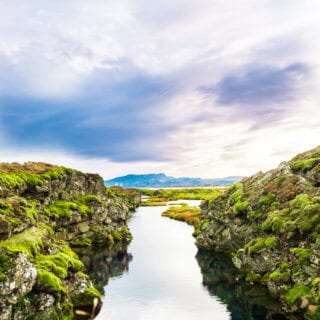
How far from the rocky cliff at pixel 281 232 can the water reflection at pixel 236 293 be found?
4.90 ft

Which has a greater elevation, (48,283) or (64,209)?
(64,209)

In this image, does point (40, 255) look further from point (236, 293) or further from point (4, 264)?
point (236, 293)

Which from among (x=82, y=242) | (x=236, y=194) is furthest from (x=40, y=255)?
(x=236, y=194)

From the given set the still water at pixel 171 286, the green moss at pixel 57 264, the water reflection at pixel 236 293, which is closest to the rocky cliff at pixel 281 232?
the water reflection at pixel 236 293

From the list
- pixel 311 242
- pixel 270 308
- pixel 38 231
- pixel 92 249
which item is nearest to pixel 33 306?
pixel 38 231

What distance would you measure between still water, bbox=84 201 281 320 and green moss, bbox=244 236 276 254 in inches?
210

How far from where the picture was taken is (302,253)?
1703 inches

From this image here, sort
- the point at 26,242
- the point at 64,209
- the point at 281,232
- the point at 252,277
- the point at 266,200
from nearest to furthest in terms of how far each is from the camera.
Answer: the point at 26,242 → the point at 281,232 → the point at 252,277 → the point at 266,200 → the point at 64,209

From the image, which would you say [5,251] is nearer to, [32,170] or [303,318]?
[303,318]

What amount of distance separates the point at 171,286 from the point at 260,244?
14703 mm

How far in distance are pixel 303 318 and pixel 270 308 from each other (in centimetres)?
523

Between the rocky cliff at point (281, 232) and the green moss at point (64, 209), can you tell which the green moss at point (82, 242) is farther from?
the rocky cliff at point (281, 232)

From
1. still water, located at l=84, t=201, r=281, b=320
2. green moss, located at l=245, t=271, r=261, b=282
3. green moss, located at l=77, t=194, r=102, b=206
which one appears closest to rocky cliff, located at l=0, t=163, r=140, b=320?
still water, located at l=84, t=201, r=281, b=320

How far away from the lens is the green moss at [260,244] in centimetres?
4960
